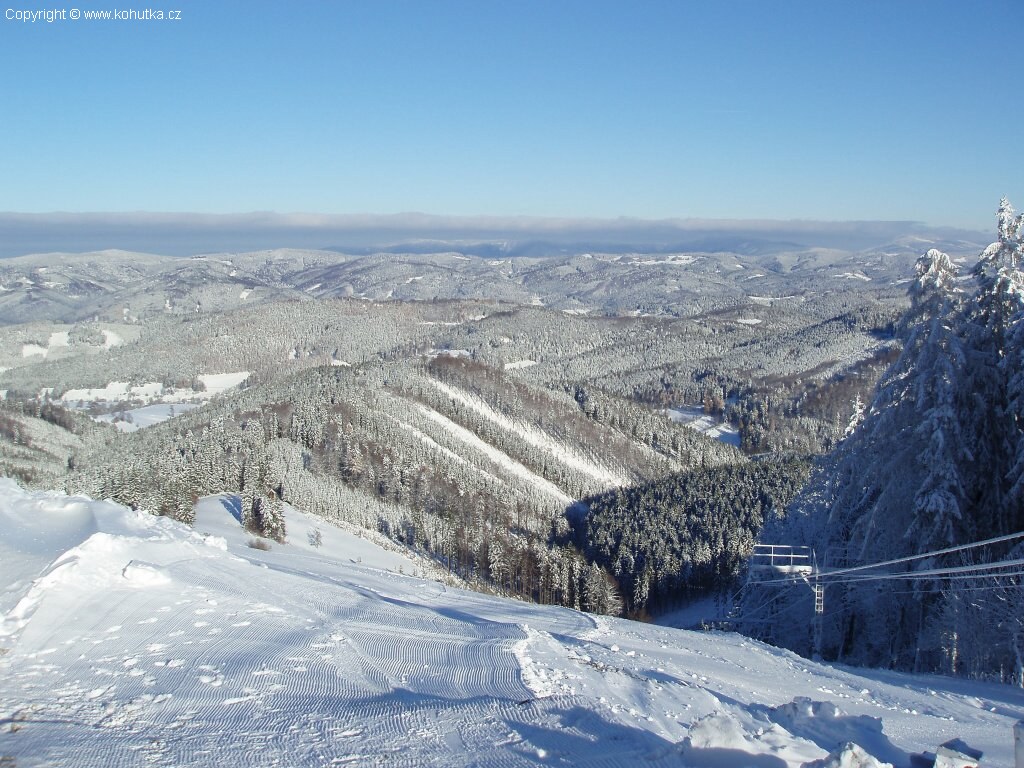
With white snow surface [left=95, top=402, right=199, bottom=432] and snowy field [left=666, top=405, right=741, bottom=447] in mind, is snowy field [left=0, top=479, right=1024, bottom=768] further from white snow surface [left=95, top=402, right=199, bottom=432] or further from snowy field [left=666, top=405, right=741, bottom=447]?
white snow surface [left=95, top=402, right=199, bottom=432]

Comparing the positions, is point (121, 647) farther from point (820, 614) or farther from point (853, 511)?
point (853, 511)

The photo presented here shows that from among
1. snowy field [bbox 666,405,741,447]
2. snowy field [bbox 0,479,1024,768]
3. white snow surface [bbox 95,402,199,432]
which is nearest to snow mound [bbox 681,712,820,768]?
snowy field [bbox 0,479,1024,768]

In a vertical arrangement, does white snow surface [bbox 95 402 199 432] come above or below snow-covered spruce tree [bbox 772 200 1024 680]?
below

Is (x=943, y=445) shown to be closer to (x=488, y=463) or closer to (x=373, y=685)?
(x=373, y=685)

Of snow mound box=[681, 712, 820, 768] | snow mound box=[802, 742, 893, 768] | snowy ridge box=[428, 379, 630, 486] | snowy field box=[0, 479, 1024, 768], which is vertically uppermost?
snow mound box=[802, 742, 893, 768]

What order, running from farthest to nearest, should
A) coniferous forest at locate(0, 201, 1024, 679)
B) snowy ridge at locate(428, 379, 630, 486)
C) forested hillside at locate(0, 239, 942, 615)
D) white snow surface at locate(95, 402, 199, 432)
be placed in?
white snow surface at locate(95, 402, 199, 432) < snowy ridge at locate(428, 379, 630, 486) < forested hillside at locate(0, 239, 942, 615) < coniferous forest at locate(0, 201, 1024, 679)

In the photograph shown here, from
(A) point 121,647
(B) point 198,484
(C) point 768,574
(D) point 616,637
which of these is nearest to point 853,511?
(C) point 768,574

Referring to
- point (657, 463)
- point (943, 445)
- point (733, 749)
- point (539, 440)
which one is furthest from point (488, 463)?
point (733, 749)
